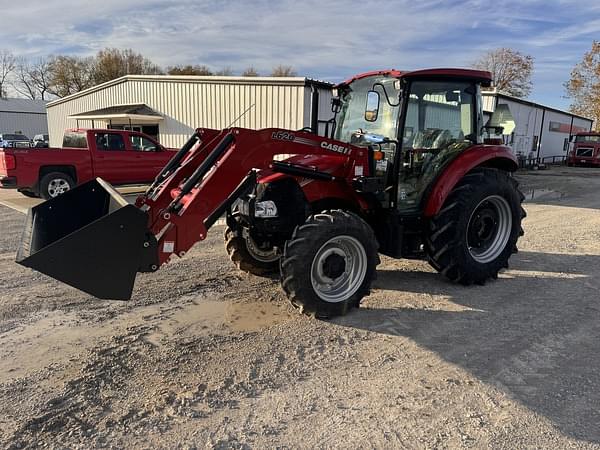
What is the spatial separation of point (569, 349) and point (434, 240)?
5.53 ft

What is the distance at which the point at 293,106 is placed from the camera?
48.8ft

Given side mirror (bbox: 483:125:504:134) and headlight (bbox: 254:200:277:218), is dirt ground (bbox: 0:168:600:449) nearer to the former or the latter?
headlight (bbox: 254:200:277:218)

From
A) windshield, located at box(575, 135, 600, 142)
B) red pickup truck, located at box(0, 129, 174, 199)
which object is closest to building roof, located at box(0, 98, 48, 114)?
red pickup truck, located at box(0, 129, 174, 199)

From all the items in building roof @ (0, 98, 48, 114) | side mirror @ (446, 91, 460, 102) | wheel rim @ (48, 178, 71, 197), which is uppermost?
building roof @ (0, 98, 48, 114)

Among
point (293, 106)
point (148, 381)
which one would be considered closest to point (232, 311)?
point (148, 381)

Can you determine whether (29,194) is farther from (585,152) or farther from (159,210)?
(585,152)

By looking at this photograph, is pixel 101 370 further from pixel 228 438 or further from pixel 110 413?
pixel 228 438

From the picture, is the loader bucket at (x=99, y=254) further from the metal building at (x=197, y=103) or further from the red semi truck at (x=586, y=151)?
the red semi truck at (x=586, y=151)

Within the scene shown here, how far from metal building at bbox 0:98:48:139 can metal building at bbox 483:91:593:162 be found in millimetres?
49078

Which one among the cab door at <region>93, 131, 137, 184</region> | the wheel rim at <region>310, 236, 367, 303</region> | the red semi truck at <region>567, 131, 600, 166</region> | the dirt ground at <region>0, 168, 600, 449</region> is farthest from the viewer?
the red semi truck at <region>567, 131, 600, 166</region>

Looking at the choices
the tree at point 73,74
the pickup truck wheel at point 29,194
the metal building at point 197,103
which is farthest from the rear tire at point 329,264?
the tree at point 73,74

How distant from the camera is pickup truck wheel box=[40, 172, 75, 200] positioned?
1129 centimetres

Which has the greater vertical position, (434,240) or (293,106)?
(293,106)

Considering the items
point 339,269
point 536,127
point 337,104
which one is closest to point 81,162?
point 337,104
